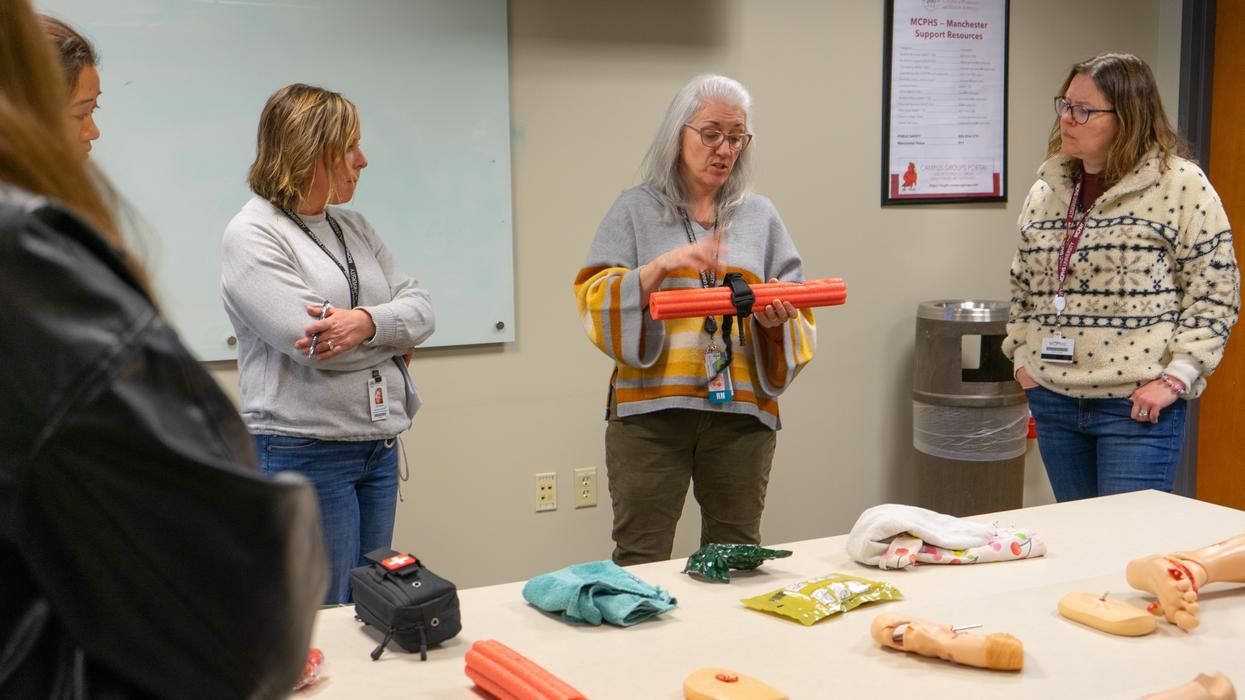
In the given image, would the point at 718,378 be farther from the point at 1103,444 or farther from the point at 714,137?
the point at 1103,444

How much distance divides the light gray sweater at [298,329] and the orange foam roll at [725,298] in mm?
532

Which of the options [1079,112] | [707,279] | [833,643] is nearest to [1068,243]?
[1079,112]

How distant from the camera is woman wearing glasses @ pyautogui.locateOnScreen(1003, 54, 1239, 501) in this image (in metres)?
2.57

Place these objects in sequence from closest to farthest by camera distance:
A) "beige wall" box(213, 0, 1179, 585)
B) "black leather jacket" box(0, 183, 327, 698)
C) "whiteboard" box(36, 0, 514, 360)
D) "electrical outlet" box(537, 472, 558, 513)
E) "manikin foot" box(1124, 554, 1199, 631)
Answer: "black leather jacket" box(0, 183, 327, 698) → "manikin foot" box(1124, 554, 1199, 631) → "whiteboard" box(36, 0, 514, 360) → "beige wall" box(213, 0, 1179, 585) → "electrical outlet" box(537, 472, 558, 513)

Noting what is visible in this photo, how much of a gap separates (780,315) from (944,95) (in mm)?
1974

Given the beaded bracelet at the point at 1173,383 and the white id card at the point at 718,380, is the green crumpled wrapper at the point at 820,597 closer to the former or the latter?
the white id card at the point at 718,380

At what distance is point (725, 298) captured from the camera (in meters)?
2.30

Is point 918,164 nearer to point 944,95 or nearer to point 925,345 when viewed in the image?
point 944,95

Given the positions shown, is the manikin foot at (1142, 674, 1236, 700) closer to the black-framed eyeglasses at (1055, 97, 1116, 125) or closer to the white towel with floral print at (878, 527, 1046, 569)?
the white towel with floral print at (878, 527, 1046, 569)

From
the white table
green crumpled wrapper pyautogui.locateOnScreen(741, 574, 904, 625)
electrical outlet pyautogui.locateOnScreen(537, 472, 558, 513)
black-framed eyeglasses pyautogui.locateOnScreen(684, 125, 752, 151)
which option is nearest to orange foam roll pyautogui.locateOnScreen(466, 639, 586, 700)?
the white table

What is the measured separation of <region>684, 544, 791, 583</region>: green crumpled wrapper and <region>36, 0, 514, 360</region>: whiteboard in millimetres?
1782

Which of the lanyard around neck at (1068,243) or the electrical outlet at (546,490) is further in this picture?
the electrical outlet at (546,490)

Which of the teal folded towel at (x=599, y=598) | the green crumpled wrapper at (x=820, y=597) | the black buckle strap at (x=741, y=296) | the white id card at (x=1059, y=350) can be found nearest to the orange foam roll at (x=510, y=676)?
the teal folded towel at (x=599, y=598)

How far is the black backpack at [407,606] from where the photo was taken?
1.41 m
